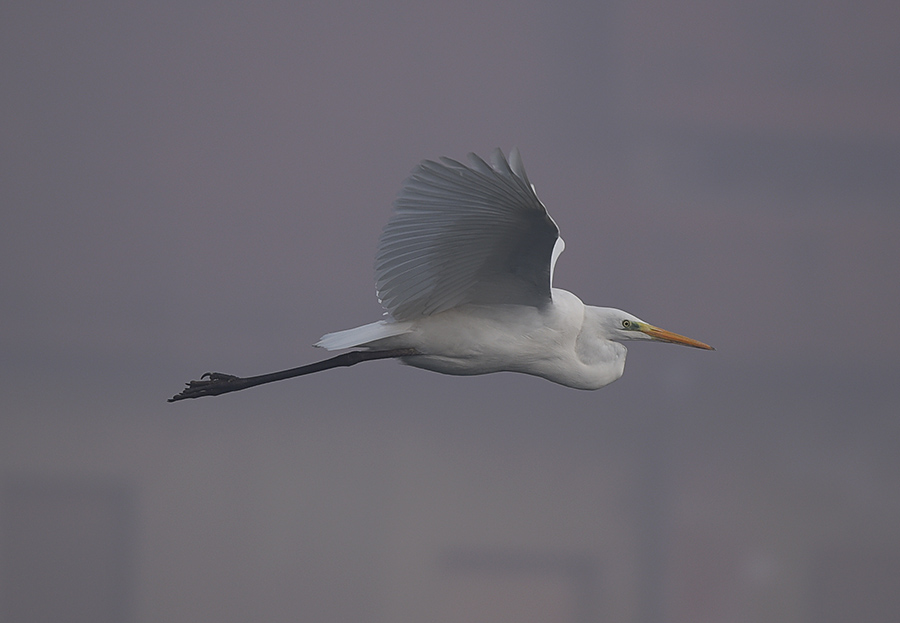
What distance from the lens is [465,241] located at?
4.81 ft

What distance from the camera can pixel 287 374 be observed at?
1662mm

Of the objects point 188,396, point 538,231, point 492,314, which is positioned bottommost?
point 188,396

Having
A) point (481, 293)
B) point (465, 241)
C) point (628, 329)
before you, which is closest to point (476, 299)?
point (481, 293)

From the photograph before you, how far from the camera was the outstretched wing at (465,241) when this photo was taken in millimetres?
1326

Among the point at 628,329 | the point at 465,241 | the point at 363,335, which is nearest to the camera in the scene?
the point at 465,241

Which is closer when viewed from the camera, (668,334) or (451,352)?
(451,352)

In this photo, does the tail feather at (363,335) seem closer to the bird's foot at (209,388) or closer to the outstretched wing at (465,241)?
the outstretched wing at (465,241)

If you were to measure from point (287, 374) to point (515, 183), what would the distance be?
58 cm

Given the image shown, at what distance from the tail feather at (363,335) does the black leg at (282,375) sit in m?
0.03

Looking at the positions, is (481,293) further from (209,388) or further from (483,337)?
(209,388)

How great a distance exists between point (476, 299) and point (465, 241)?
175 mm

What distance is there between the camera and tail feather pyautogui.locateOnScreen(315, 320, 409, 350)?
1.55 meters

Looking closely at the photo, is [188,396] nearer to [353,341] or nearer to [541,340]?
[353,341]

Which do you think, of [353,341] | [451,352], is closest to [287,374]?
[353,341]
